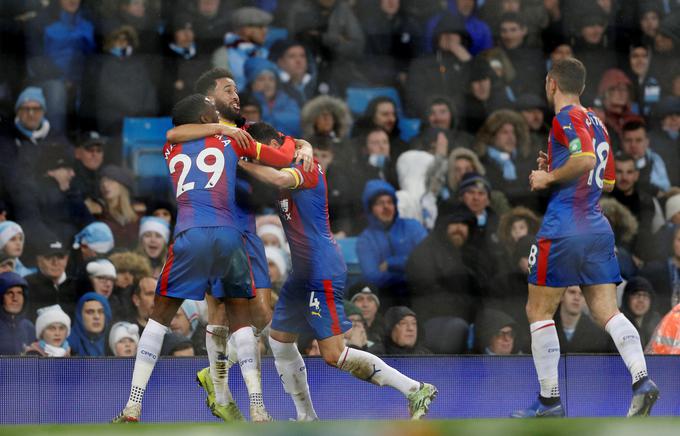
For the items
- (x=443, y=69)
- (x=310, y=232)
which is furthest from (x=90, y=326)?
(x=443, y=69)

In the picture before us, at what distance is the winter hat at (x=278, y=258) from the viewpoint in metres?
6.17

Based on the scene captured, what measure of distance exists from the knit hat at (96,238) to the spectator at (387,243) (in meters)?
1.36

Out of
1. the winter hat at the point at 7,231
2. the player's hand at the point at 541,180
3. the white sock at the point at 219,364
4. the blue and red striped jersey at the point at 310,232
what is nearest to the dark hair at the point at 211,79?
the blue and red striped jersey at the point at 310,232

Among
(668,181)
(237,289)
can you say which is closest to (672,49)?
(668,181)

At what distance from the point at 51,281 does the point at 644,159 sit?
139 inches

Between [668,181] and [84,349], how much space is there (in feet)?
11.8

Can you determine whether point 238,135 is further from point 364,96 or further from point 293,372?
point 364,96

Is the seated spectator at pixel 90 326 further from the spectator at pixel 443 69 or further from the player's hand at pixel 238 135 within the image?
the spectator at pixel 443 69

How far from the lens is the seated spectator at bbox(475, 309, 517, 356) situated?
6207 mm

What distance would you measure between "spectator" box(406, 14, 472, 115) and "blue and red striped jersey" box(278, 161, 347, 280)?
300 centimetres

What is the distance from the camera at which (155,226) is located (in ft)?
20.7

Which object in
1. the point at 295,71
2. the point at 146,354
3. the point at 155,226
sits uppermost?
the point at 295,71

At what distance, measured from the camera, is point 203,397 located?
478cm

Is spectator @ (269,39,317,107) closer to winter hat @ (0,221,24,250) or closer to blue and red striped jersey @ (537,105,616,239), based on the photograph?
winter hat @ (0,221,24,250)
